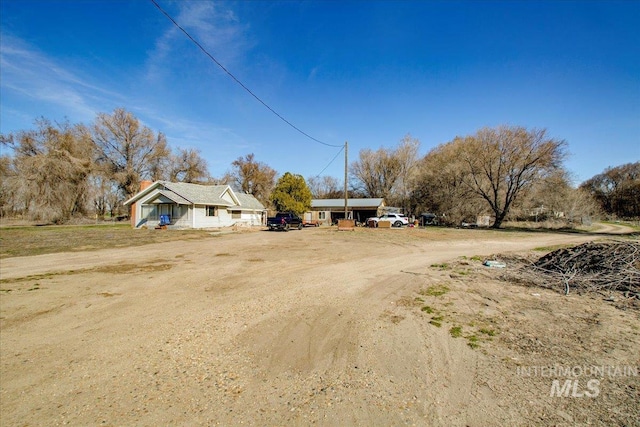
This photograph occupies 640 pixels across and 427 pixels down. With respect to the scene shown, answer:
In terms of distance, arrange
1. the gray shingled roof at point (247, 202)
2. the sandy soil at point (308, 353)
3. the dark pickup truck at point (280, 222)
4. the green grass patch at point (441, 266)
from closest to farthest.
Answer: the sandy soil at point (308, 353), the green grass patch at point (441, 266), the dark pickup truck at point (280, 222), the gray shingled roof at point (247, 202)

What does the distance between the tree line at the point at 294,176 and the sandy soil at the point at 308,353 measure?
32.8 metres

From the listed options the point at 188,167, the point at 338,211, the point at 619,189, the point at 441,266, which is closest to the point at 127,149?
the point at 188,167

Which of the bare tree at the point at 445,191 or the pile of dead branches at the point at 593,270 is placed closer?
the pile of dead branches at the point at 593,270

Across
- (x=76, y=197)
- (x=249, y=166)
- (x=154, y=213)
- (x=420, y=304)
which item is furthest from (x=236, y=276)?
(x=249, y=166)

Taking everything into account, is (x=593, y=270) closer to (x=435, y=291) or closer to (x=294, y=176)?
(x=435, y=291)

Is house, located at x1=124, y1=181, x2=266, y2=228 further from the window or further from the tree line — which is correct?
the tree line

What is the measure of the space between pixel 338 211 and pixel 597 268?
39.0 metres

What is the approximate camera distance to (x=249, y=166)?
181 feet

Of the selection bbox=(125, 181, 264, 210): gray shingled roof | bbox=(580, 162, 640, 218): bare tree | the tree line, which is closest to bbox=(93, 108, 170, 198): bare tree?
the tree line

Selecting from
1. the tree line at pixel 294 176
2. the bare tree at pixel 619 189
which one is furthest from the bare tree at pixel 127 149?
the bare tree at pixel 619 189

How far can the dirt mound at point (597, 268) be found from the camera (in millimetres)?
6531

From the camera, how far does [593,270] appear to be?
7.62m

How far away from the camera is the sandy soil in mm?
2715

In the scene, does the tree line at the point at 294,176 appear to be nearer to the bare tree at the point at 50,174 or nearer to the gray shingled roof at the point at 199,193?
the bare tree at the point at 50,174
